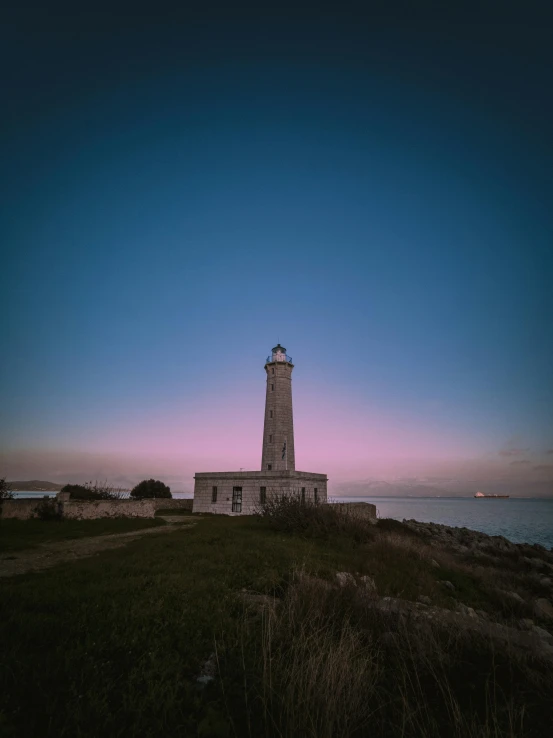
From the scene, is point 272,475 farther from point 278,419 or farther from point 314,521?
point 314,521

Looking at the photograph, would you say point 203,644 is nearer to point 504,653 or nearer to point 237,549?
point 504,653

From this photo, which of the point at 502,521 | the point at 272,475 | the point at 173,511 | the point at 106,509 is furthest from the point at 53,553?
the point at 502,521

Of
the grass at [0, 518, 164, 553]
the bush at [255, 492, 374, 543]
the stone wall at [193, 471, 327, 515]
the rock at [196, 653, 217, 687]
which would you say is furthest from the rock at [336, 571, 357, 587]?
the stone wall at [193, 471, 327, 515]

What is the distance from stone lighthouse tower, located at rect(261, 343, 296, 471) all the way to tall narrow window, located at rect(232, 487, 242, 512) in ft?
10.9

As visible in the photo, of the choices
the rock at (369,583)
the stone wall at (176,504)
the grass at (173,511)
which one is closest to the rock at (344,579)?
the rock at (369,583)

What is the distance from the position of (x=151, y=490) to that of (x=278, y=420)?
17.8 metres

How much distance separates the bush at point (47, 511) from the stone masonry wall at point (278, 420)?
1722cm

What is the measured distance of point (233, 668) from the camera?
413 centimetres

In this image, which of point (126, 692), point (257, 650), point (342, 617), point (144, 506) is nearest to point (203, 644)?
point (257, 650)

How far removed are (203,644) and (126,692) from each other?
4.14ft

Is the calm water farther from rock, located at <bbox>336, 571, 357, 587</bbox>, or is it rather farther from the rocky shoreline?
rock, located at <bbox>336, 571, 357, 587</bbox>

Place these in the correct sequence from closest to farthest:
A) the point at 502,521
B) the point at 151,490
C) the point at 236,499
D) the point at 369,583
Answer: the point at 369,583 → the point at 236,499 → the point at 151,490 → the point at 502,521

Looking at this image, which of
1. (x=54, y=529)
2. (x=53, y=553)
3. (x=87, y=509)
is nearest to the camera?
(x=53, y=553)

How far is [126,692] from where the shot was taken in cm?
347
